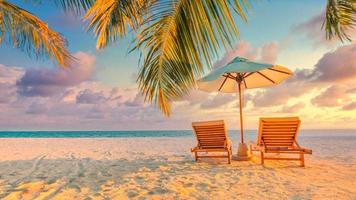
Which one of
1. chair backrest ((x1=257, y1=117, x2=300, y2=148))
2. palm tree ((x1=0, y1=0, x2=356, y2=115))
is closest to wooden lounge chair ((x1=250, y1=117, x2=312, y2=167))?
chair backrest ((x1=257, y1=117, x2=300, y2=148))

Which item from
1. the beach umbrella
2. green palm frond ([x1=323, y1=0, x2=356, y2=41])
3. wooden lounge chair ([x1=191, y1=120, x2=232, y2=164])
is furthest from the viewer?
wooden lounge chair ([x1=191, y1=120, x2=232, y2=164])

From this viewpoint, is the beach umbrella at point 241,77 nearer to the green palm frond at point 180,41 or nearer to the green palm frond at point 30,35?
the green palm frond at point 180,41

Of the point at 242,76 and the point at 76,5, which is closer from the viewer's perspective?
the point at 76,5

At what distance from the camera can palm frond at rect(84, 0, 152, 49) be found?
3.10 m

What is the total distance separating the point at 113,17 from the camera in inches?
151

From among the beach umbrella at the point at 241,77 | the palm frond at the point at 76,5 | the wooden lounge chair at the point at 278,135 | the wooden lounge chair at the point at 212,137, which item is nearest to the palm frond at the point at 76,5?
the palm frond at the point at 76,5

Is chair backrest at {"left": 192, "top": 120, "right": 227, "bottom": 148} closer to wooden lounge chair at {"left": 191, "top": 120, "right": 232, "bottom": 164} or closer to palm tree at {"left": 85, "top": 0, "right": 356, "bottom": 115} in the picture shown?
wooden lounge chair at {"left": 191, "top": 120, "right": 232, "bottom": 164}

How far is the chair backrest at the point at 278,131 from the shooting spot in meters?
5.00

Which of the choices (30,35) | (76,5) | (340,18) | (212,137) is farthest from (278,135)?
(30,35)

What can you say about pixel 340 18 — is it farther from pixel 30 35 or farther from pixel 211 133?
pixel 30 35

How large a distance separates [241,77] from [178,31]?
11.7 feet

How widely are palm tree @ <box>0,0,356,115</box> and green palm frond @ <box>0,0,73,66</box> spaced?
1168 millimetres

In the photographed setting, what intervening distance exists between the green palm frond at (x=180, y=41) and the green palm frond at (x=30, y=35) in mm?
2327

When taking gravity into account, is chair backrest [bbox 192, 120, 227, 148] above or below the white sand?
above
